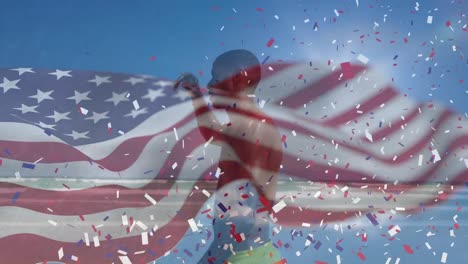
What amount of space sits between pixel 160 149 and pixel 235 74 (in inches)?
113

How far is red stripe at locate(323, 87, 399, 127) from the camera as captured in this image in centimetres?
562

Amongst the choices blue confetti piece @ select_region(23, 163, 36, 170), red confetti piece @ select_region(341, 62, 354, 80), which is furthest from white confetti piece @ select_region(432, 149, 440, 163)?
blue confetti piece @ select_region(23, 163, 36, 170)

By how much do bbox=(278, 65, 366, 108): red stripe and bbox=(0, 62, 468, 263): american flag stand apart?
0.01 meters

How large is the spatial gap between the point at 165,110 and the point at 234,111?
2808 mm

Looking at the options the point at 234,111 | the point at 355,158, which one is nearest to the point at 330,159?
the point at 355,158

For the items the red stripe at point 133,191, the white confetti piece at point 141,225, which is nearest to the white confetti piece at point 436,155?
the red stripe at point 133,191

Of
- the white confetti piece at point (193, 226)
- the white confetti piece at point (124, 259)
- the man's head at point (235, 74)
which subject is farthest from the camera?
the white confetti piece at point (193, 226)

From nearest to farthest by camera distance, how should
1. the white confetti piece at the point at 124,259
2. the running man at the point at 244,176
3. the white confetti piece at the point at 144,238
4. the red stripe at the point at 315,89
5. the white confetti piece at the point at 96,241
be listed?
the running man at the point at 244,176 → the white confetti piece at the point at 124,259 → the white confetti piece at the point at 144,238 → the white confetti piece at the point at 96,241 → the red stripe at the point at 315,89

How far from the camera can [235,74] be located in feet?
8.58

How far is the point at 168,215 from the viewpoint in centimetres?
534

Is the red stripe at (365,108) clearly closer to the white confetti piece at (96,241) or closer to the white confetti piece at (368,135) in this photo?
the white confetti piece at (368,135)

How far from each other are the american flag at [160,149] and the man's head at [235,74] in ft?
6.61

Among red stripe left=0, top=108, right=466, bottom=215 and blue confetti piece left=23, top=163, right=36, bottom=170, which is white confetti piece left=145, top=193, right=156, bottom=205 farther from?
blue confetti piece left=23, top=163, right=36, bottom=170

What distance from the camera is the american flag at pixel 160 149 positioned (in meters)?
5.09
